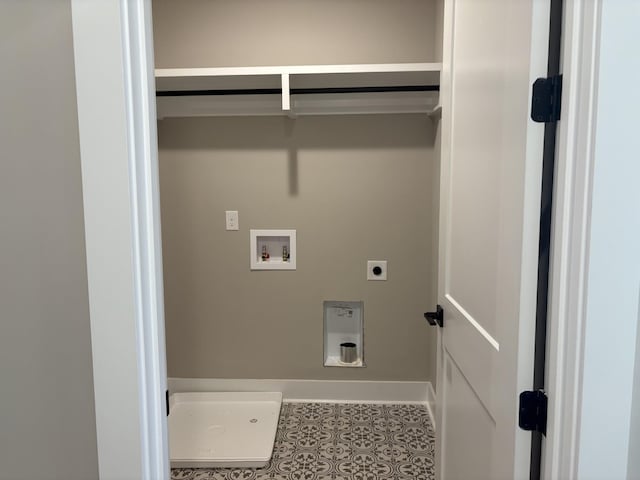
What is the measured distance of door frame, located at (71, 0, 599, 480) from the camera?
2.48 feet

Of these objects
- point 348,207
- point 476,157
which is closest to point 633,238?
point 476,157

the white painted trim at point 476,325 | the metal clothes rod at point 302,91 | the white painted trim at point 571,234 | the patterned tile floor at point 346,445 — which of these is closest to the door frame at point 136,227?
the white painted trim at point 571,234

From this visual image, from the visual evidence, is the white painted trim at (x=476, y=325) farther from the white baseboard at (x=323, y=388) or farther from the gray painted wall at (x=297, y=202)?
the white baseboard at (x=323, y=388)

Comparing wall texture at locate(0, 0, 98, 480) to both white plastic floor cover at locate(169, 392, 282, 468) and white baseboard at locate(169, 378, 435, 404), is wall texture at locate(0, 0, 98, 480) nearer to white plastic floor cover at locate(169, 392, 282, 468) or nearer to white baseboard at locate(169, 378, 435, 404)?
white plastic floor cover at locate(169, 392, 282, 468)

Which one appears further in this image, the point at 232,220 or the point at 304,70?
the point at 232,220

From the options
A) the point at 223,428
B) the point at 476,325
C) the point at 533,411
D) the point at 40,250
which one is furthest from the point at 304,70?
the point at 223,428

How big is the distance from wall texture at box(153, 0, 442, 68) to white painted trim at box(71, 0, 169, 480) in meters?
1.78

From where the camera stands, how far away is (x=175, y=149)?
2619mm

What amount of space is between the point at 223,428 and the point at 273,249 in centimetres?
107

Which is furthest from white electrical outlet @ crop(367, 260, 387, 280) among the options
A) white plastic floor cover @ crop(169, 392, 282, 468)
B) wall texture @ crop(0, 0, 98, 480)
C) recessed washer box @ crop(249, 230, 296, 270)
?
wall texture @ crop(0, 0, 98, 480)

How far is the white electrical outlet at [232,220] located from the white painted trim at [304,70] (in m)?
0.80

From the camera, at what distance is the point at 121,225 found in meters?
0.81

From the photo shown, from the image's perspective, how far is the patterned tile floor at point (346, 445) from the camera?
205 centimetres

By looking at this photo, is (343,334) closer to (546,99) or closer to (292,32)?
(292,32)
